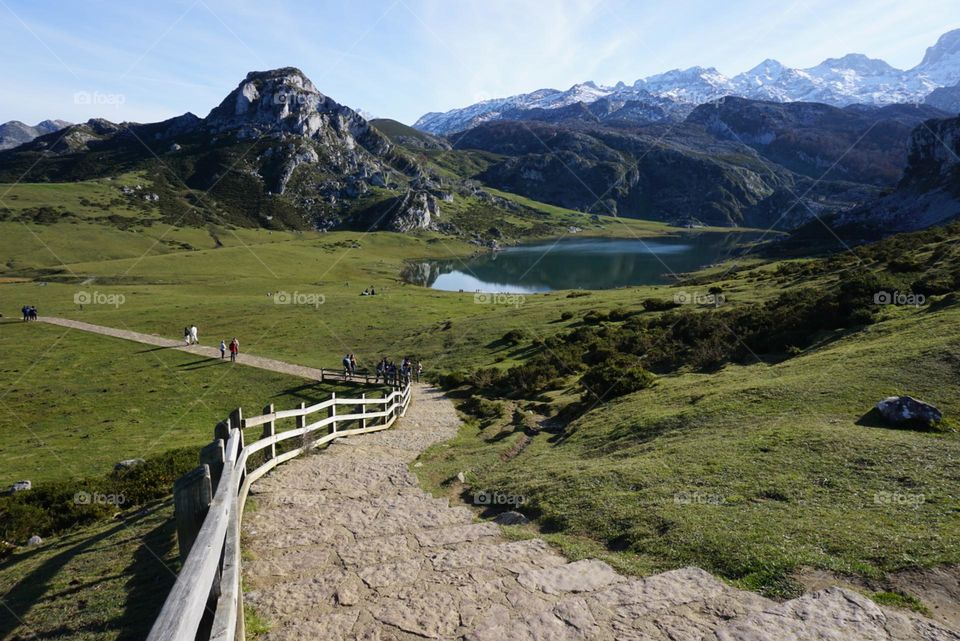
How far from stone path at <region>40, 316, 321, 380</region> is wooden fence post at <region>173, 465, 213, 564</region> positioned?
3229cm

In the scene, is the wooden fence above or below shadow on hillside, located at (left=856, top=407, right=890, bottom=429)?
above

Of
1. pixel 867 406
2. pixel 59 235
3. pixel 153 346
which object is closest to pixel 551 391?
pixel 867 406

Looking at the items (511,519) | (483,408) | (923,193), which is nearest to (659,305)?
(483,408)

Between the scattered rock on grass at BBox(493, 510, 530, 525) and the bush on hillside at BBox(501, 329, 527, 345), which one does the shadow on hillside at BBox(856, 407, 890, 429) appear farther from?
the bush on hillside at BBox(501, 329, 527, 345)

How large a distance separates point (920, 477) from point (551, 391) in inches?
813

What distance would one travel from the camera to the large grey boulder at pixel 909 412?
1307 centimetres

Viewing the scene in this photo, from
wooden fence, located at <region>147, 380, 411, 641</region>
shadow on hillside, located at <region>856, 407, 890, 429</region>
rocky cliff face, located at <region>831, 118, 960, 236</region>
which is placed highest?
rocky cliff face, located at <region>831, 118, 960, 236</region>

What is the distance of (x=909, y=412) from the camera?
13.3 m

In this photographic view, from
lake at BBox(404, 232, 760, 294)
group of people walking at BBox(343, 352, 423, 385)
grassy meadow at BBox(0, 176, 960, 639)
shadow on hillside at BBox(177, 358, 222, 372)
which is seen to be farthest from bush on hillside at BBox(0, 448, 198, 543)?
lake at BBox(404, 232, 760, 294)

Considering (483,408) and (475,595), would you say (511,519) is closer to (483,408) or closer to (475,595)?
(475,595)

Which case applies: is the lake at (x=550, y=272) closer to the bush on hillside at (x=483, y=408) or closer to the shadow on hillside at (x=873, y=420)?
the bush on hillside at (x=483, y=408)

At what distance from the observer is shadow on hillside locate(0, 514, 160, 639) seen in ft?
24.2

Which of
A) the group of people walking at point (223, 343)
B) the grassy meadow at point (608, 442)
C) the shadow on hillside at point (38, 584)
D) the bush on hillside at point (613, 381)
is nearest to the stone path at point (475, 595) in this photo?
the grassy meadow at point (608, 442)

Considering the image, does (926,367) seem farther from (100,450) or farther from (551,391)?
(100,450)
